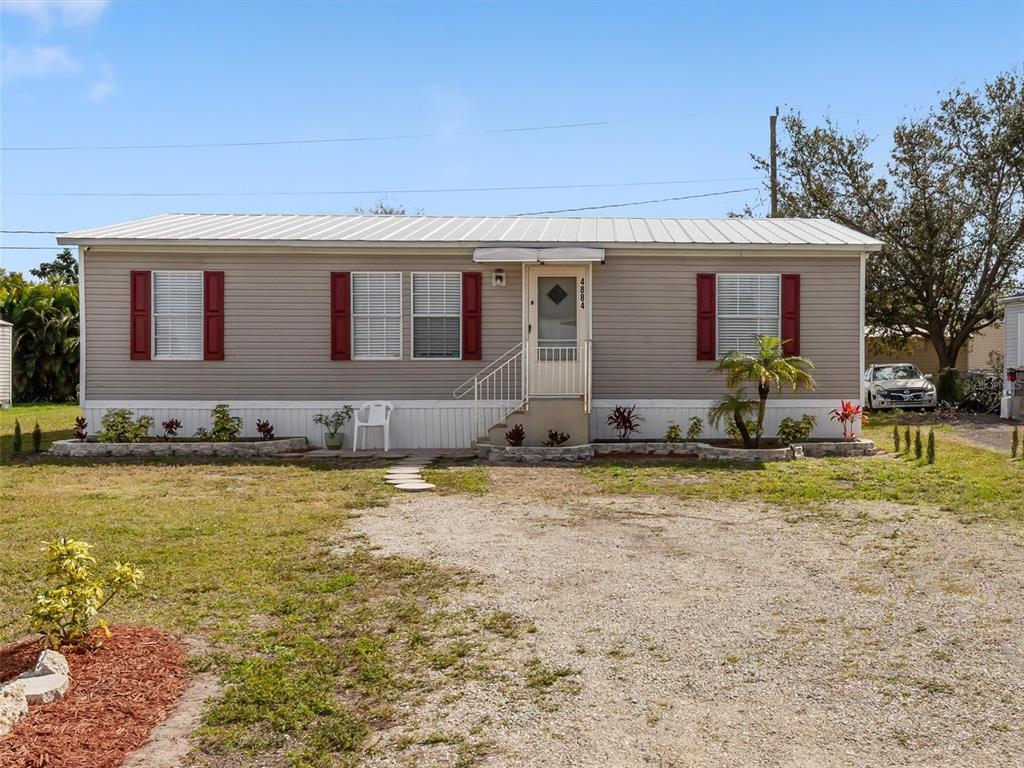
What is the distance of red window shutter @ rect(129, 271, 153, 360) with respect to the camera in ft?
42.5

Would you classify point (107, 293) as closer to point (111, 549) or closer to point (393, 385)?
point (393, 385)

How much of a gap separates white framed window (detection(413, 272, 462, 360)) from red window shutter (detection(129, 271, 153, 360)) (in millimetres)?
3950

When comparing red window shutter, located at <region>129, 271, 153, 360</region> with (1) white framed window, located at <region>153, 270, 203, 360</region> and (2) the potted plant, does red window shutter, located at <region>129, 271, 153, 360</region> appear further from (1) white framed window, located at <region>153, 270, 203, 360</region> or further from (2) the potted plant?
(2) the potted plant

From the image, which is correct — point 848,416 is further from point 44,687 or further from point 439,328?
point 44,687

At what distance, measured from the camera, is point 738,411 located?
1199cm

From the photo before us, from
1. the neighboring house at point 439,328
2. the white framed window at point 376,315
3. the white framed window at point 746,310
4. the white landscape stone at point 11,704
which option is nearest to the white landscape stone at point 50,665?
the white landscape stone at point 11,704

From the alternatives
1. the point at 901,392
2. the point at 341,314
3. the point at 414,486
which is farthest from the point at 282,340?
the point at 901,392

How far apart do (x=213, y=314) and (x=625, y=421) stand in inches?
251

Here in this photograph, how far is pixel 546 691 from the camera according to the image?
12.5 ft

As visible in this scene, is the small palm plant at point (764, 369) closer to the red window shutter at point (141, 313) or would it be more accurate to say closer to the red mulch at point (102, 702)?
the red window shutter at point (141, 313)

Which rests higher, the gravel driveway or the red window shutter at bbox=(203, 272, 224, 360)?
the red window shutter at bbox=(203, 272, 224, 360)

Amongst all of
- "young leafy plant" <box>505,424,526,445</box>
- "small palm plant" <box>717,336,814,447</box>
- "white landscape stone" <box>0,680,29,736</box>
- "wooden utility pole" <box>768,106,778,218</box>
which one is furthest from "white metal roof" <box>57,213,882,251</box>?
"white landscape stone" <box>0,680,29,736</box>

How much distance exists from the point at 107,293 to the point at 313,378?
331 cm

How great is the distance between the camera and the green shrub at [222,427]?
500 inches
